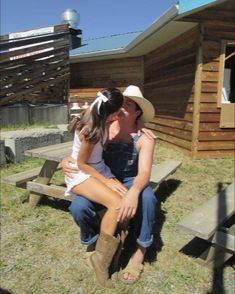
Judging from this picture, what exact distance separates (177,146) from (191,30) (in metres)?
2.44

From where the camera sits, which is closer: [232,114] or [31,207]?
Result: [31,207]

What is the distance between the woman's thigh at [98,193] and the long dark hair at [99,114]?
0.33 meters

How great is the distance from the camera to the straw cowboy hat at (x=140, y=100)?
306 cm

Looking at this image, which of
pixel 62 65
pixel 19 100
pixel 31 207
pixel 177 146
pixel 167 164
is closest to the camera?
pixel 31 207

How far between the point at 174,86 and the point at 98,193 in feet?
19.6

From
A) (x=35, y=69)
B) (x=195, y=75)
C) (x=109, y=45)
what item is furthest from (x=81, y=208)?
(x=109, y=45)

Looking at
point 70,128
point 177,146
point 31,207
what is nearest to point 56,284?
point 70,128

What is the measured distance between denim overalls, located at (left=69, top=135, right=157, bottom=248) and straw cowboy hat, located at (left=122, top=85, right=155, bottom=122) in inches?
11.3

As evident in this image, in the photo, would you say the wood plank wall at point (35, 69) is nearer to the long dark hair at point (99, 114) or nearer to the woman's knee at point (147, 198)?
the long dark hair at point (99, 114)

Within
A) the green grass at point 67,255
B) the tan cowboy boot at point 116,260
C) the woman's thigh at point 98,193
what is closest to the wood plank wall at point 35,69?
the green grass at point 67,255

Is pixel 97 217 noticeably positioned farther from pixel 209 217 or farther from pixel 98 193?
pixel 209 217

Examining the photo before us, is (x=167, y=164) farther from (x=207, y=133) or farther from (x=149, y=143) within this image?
(x=207, y=133)

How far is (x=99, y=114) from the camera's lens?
9.00 ft

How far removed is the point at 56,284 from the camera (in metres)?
2.84
